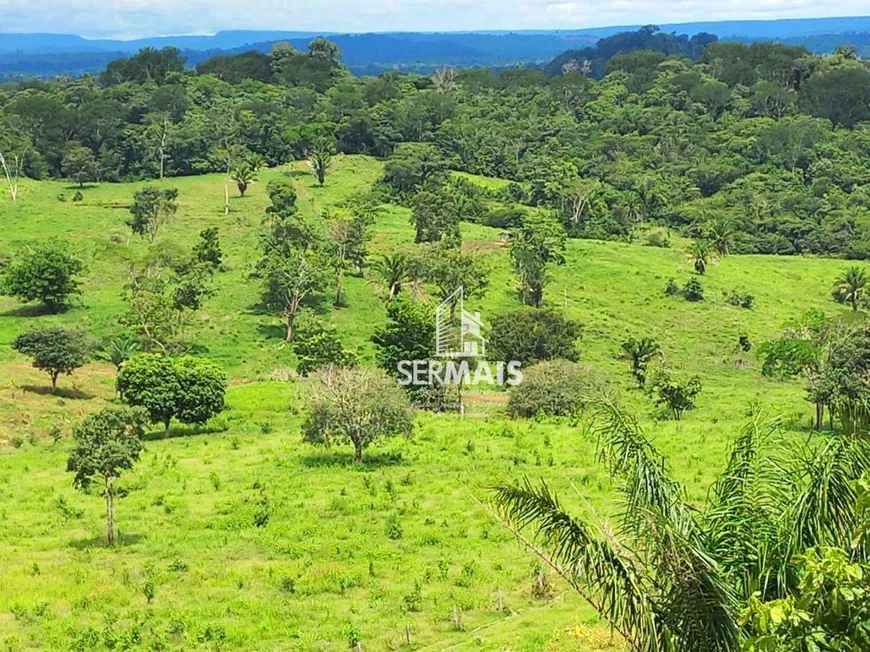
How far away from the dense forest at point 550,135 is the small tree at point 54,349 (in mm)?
41008

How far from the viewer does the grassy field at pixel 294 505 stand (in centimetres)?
2114

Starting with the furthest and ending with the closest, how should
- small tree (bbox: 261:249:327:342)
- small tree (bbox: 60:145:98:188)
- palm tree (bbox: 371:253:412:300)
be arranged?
small tree (bbox: 60:145:98:188)
palm tree (bbox: 371:253:412:300)
small tree (bbox: 261:249:327:342)

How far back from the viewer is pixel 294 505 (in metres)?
30.0

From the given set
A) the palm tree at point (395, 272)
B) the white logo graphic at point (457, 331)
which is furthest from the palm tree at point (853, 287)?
the palm tree at point (395, 272)

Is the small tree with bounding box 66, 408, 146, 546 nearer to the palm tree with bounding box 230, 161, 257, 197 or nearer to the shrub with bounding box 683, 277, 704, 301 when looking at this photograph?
the shrub with bounding box 683, 277, 704, 301

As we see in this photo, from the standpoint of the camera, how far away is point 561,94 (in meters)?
147

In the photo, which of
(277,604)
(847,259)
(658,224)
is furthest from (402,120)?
(277,604)

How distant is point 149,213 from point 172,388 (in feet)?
126

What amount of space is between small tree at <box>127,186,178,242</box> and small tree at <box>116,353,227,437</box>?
35.0 metres

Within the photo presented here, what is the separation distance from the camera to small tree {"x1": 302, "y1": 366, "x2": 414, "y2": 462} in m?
33.6

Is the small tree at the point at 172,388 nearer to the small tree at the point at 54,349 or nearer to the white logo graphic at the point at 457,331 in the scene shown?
the small tree at the point at 54,349

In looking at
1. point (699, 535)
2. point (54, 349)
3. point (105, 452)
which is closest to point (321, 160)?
point (54, 349)

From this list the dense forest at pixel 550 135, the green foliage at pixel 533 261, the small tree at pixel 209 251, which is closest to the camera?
the green foliage at pixel 533 261

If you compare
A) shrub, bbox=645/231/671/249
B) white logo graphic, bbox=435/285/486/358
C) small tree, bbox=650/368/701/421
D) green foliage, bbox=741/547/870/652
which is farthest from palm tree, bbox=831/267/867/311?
green foliage, bbox=741/547/870/652
